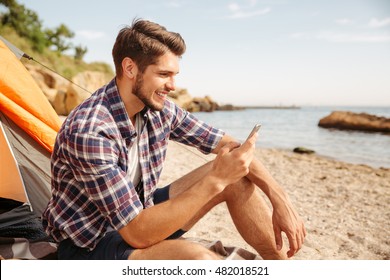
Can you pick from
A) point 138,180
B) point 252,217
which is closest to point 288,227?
point 252,217

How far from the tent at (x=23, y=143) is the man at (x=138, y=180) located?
104 centimetres

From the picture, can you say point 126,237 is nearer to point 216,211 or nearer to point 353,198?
point 216,211

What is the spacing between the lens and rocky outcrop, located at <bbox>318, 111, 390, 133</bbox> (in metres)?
17.7

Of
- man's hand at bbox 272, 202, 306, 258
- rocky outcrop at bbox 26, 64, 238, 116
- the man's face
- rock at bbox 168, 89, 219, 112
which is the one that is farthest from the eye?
rock at bbox 168, 89, 219, 112

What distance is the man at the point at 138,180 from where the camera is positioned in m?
1.56

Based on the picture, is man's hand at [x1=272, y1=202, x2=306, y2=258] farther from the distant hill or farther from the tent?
the distant hill

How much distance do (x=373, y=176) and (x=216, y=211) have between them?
441 centimetres

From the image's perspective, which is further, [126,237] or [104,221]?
[104,221]

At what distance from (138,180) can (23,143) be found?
1.33 m

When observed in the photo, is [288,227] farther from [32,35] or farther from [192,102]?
[192,102]

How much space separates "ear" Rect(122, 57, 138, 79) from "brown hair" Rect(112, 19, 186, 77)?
19 millimetres

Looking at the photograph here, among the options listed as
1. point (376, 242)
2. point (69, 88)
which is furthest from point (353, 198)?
point (69, 88)

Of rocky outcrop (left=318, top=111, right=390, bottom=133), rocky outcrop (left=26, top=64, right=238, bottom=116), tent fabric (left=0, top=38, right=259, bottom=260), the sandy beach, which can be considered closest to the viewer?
tent fabric (left=0, top=38, right=259, bottom=260)

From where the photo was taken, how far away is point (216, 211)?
4137mm
